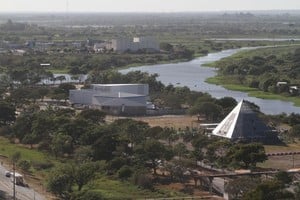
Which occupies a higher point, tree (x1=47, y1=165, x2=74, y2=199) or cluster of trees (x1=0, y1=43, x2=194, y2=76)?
tree (x1=47, y1=165, x2=74, y2=199)

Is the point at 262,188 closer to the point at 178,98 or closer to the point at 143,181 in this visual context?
the point at 143,181

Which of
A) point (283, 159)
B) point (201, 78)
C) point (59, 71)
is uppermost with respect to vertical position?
point (283, 159)

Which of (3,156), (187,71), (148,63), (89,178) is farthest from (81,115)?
(148,63)

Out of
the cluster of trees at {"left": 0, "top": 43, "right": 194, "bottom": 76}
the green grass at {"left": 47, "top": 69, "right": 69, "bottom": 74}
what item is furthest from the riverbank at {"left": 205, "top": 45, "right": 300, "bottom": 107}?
the green grass at {"left": 47, "top": 69, "right": 69, "bottom": 74}

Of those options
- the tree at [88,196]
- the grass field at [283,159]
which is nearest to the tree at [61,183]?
the tree at [88,196]

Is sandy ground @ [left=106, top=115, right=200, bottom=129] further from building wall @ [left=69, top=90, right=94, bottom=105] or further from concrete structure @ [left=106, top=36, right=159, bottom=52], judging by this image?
concrete structure @ [left=106, top=36, right=159, bottom=52]

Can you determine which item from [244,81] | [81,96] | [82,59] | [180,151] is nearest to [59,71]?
[82,59]

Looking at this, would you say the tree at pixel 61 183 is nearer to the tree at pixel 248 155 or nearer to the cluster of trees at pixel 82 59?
the tree at pixel 248 155
